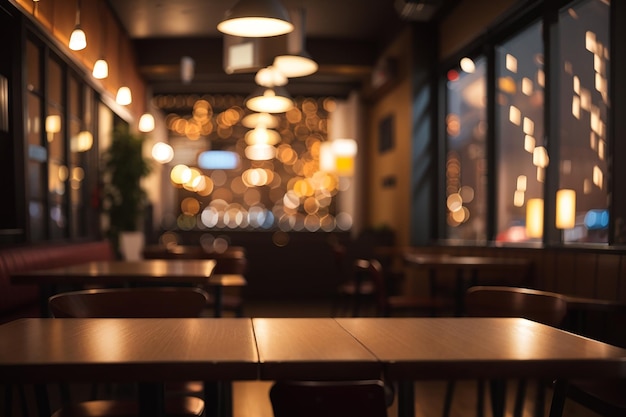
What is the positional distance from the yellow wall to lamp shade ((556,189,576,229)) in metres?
3.30

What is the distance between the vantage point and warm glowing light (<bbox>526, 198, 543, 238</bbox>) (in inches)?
223

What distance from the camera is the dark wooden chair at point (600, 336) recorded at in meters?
2.59

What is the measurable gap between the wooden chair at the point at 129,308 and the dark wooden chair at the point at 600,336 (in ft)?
4.67

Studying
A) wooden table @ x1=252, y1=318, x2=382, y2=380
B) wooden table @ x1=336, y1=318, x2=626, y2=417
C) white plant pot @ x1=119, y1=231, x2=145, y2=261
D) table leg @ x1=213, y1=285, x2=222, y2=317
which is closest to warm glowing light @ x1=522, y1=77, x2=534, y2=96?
table leg @ x1=213, y1=285, x2=222, y2=317

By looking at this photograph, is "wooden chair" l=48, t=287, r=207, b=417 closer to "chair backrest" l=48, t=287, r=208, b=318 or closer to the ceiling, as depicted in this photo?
"chair backrest" l=48, t=287, r=208, b=318

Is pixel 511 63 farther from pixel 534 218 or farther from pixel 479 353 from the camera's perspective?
pixel 479 353

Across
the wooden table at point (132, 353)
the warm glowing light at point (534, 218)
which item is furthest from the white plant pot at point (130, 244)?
the wooden table at point (132, 353)

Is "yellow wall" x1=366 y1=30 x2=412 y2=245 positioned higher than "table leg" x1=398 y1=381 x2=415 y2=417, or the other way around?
"yellow wall" x1=366 y1=30 x2=412 y2=245

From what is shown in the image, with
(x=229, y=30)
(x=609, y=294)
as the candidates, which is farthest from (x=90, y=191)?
(x=609, y=294)

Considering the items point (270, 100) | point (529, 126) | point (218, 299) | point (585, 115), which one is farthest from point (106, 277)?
point (529, 126)

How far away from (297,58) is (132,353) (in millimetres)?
4596

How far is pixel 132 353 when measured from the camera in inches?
60.1

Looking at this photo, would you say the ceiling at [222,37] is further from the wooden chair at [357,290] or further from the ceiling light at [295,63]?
the wooden chair at [357,290]

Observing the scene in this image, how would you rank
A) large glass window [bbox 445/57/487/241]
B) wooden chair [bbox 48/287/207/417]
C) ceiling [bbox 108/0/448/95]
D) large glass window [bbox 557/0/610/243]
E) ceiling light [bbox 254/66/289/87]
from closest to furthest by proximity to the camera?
wooden chair [bbox 48/287/207/417] < large glass window [bbox 557/0/610/243] < large glass window [bbox 445/57/487/241] < ceiling light [bbox 254/66/289/87] < ceiling [bbox 108/0/448/95]
